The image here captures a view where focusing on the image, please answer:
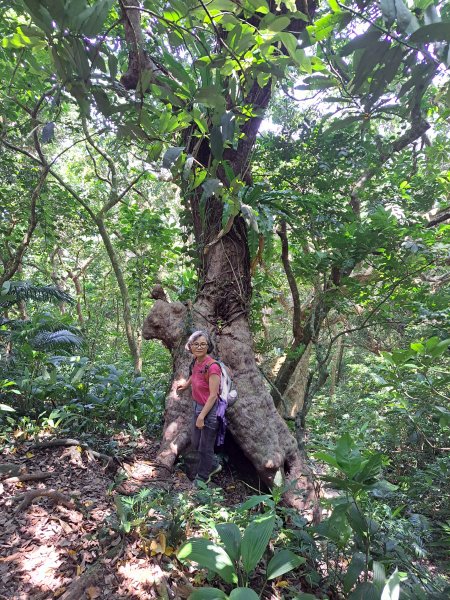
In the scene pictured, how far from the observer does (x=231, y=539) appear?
6.64ft

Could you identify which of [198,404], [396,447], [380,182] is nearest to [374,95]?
[198,404]

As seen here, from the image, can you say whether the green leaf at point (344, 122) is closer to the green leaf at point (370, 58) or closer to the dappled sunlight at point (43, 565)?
→ the green leaf at point (370, 58)

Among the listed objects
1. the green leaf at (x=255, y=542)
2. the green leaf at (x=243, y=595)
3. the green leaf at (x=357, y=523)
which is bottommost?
the green leaf at (x=243, y=595)

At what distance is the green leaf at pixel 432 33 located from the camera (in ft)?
3.26

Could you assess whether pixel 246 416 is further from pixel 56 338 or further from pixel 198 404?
pixel 56 338

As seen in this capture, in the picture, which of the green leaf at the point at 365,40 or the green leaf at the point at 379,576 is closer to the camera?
the green leaf at the point at 365,40

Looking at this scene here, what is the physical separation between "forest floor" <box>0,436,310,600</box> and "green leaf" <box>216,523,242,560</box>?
1.24ft

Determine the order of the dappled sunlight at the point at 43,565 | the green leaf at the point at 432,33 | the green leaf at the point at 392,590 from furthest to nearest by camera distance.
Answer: the dappled sunlight at the point at 43,565 < the green leaf at the point at 392,590 < the green leaf at the point at 432,33

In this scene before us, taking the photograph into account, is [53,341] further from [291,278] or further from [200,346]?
[291,278]

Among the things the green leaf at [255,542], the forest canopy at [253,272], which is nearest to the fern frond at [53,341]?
the forest canopy at [253,272]

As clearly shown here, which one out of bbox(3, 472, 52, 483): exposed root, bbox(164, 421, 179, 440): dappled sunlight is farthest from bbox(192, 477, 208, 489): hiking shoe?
bbox(3, 472, 52, 483): exposed root

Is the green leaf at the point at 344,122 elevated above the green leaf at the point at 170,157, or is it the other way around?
the green leaf at the point at 344,122

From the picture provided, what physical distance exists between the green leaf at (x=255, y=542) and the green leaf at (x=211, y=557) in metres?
0.08

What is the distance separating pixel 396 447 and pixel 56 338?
524cm
